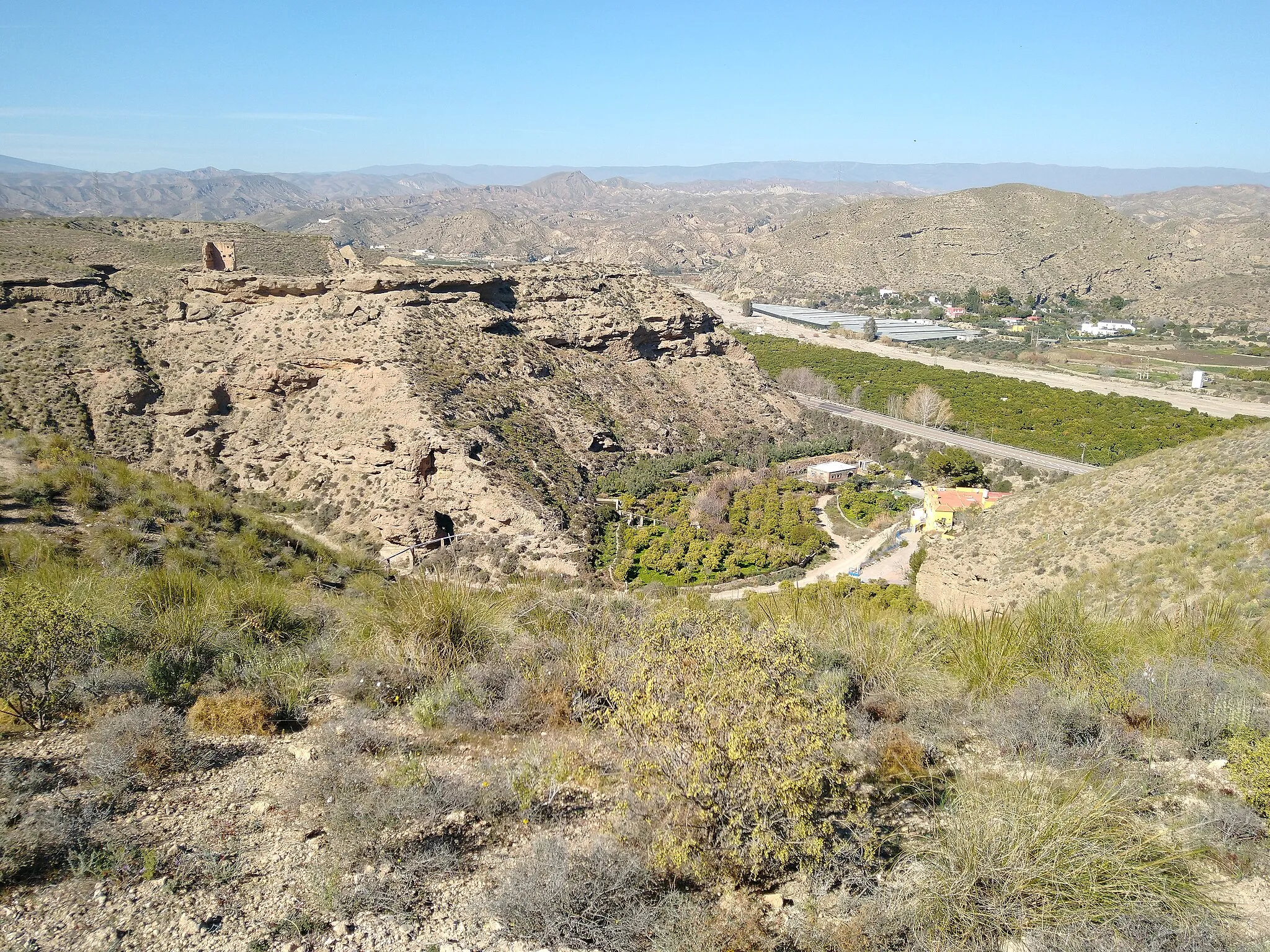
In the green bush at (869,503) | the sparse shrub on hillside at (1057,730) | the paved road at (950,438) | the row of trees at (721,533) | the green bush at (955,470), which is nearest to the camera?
the sparse shrub on hillside at (1057,730)

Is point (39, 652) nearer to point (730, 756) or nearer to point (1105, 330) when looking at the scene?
point (730, 756)

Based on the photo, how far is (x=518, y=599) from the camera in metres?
8.48

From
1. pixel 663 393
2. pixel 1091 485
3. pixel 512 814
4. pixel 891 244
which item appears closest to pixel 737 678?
pixel 512 814

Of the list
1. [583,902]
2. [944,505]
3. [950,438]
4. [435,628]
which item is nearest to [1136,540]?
[435,628]

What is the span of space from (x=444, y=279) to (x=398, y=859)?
31.5 meters

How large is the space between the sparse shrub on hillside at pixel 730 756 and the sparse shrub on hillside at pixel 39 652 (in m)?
3.93

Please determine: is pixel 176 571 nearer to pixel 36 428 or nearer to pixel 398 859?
pixel 398 859

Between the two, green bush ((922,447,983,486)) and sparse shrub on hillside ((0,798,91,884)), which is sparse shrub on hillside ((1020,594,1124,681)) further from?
green bush ((922,447,983,486))

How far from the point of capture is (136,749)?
4449mm

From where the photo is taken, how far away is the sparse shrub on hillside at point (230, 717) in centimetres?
507

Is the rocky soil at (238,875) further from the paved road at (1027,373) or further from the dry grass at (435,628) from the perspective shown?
the paved road at (1027,373)

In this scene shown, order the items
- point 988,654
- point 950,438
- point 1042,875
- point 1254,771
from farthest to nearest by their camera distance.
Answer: point 950,438, point 988,654, point 1254,771, point 1042,875

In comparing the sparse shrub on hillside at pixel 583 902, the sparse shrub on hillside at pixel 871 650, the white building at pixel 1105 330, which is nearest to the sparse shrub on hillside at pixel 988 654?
the sparse shrub on hillside at pixel 871 650

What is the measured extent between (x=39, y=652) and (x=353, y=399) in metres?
22.9
